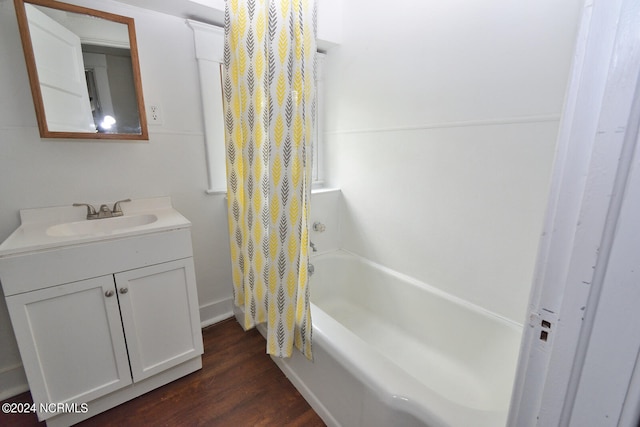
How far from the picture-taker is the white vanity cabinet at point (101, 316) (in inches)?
40.7

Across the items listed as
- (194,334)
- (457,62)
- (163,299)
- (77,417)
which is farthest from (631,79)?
(77,417)

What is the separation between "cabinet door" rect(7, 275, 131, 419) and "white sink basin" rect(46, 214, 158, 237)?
11.4 inches

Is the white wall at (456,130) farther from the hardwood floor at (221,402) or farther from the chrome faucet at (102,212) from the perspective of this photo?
the chrome faucet at (102,212)

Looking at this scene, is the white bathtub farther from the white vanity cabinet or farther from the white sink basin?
the white sink basin

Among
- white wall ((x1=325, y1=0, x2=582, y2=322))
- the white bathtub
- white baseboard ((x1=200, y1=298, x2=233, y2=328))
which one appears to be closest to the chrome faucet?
white baseboard ((x1=200, y1=298, x2=233, y2=328))

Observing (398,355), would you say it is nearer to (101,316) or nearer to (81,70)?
(101,316)

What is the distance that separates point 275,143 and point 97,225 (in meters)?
1.06

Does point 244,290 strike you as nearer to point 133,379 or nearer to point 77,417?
point 133,379

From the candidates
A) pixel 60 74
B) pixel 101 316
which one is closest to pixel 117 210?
pixel 101 316

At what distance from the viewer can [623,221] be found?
0.30 metres

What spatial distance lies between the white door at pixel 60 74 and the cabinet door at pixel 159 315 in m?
0.81

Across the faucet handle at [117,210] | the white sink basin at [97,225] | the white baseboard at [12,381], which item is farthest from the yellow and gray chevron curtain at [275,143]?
the white baseboard at [12,381]

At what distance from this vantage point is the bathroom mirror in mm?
1202

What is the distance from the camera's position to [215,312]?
192 cm
